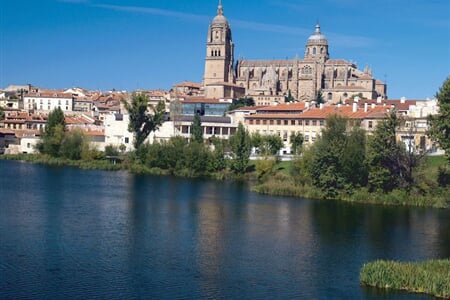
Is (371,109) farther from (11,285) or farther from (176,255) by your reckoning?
(11,285)

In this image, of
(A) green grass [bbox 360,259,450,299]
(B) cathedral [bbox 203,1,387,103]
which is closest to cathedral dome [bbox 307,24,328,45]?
(B) cathedral [bbox 203,1,387,103]

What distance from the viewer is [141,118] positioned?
54.6 meters

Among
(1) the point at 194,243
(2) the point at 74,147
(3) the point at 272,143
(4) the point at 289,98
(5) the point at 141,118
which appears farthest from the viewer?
(4) the point at 289,98

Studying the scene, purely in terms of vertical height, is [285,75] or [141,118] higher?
[285,75]

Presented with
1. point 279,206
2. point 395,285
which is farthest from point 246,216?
point 395,285

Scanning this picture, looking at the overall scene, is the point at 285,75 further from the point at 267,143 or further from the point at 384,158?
the point at 384,158

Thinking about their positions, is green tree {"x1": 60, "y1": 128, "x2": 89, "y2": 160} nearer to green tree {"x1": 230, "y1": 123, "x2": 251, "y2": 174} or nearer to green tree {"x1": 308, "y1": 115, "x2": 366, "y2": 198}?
green tree {"x1": 230, "y1": 123, "x2": 251, "y2": 174}

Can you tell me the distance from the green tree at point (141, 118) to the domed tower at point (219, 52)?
4449 centimetres

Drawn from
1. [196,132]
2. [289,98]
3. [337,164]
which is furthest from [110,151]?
[289,98]

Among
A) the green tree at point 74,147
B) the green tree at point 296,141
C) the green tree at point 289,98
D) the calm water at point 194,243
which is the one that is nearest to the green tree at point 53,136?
the green tree at point 74,147

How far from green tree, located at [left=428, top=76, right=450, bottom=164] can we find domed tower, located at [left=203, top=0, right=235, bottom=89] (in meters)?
62.6

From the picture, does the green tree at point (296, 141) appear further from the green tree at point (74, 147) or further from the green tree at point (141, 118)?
the green tree at point (74, 147)

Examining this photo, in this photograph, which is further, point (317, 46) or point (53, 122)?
point (317, 46)

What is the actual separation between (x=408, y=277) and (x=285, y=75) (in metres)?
83.0
